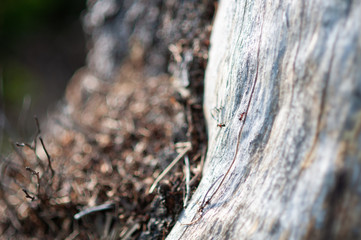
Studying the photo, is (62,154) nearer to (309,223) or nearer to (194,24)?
(194,24)

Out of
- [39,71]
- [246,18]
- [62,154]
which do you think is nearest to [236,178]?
[246,18]

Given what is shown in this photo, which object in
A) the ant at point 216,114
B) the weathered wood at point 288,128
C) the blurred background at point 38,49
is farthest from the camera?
the blurred background at point 38,49

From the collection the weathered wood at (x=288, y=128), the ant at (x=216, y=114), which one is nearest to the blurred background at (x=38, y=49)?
the ant at (x=216, y=114)

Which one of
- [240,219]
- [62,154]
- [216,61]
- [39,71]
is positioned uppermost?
[39,71]

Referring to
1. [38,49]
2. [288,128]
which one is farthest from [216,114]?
[38,49]

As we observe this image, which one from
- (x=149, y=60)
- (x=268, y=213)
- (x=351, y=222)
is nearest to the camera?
(x=351, y=222)

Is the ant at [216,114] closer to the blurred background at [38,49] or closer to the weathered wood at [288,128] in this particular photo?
the weathered wood at [288,128]
